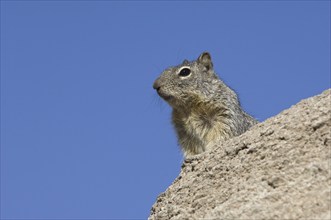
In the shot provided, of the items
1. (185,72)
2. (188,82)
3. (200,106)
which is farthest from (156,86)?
(200,106)

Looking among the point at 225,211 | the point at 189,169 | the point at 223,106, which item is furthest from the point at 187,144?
the point at 225,211

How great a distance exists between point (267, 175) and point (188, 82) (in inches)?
308

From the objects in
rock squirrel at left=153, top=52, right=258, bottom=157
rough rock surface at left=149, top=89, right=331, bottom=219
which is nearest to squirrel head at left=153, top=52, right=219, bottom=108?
rock squirrel at left=153, top=52, right=258, bottom=157

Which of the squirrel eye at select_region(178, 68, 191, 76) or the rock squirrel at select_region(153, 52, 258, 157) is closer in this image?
the rock squirrel at select_region(153, 52, 258, 157)

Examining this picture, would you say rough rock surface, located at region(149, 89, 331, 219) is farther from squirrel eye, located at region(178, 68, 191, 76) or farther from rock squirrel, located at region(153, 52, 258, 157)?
squirrel eye, located at region(178, 68, 191, 76)

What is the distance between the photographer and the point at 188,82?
1415 centimetres

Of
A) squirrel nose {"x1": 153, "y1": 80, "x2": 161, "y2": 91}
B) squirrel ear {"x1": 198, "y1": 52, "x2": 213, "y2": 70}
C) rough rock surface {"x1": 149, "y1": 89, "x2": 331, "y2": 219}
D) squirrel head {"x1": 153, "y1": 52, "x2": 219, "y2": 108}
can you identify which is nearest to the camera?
rough rock surface {"x1": 149, "y1": 89, "x2": 331, "y2": 219}

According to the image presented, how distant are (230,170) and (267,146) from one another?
1.44 ft

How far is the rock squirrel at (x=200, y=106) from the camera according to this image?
12469 millimetres

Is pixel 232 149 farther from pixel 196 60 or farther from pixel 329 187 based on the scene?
pixel 196 60

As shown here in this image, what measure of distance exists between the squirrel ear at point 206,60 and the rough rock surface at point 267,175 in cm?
691

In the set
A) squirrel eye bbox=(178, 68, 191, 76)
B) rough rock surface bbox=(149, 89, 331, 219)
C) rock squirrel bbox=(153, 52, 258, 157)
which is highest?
squirrel eye bbox=(178, 68, 191, 76)

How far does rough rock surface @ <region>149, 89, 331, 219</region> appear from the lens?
5871 mm

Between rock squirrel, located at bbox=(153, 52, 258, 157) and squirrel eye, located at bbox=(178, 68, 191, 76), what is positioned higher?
squirrel eye, located at bbox=(178, 68, 191, 76)
